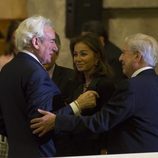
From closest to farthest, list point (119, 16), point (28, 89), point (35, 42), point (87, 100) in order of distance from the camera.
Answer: point (28, 89)
point (35, 42)
point (87, 100)
point (119, 16)

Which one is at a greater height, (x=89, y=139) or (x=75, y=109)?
(x=75, y=109)

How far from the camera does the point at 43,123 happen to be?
11.0 ft

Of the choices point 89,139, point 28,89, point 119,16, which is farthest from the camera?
point 119,16

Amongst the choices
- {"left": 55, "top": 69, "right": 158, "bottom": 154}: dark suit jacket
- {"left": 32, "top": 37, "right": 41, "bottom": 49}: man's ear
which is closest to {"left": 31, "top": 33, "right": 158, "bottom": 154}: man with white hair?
{"left": 55, "top": 69, "right": 158, "bottom": 154}: dark suit jacket

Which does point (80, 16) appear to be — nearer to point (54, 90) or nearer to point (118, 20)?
point (118, 20)

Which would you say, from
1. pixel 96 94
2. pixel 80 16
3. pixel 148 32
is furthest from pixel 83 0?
pixel 96 94

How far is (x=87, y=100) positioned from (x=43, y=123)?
298 mm

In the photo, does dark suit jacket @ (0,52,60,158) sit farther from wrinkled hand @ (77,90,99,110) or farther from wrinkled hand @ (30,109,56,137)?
wrinkled hand @ (77,90,99,110)

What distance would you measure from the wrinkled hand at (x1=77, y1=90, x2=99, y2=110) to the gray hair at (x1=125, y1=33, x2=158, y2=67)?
1.11 feet

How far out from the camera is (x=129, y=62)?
357 cm

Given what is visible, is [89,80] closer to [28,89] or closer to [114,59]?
[28,89]

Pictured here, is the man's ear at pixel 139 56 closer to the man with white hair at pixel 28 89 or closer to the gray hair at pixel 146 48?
the gray hair at pixel 146 48

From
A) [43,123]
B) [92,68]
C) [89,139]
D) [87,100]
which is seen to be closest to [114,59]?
[92,68]

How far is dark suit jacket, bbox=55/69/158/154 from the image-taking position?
11.1 feet
